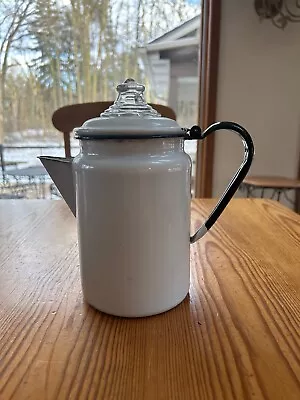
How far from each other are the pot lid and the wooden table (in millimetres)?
200

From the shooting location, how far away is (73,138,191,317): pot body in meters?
0.36

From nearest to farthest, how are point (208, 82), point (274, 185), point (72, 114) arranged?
point (72, 114) → point (274, 185) → point (208, 82)

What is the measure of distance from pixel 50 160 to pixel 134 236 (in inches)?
6.1

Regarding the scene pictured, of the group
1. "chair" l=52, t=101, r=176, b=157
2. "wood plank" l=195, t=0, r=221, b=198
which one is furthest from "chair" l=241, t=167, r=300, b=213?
"chair" l=52, t=101, r=176, b=157

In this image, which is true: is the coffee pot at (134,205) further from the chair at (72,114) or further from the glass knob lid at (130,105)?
the chair at (72,114)

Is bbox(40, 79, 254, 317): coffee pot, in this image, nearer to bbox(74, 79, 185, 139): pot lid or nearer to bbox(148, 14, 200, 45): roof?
bbox(74, 79, 185, 139): pot lid

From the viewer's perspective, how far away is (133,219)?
1.20ft

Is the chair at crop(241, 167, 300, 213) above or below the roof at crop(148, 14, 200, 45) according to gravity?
below

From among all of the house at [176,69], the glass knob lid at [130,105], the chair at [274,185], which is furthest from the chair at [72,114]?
the house at [176,69]

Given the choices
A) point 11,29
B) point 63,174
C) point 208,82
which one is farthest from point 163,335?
point 11,29

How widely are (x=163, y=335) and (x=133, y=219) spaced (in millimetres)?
121

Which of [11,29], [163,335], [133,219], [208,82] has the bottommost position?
[163,335]

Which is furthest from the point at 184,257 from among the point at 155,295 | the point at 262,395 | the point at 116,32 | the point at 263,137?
the point at 116,32

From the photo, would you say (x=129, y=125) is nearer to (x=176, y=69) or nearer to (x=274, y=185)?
(x=274, y=185)
